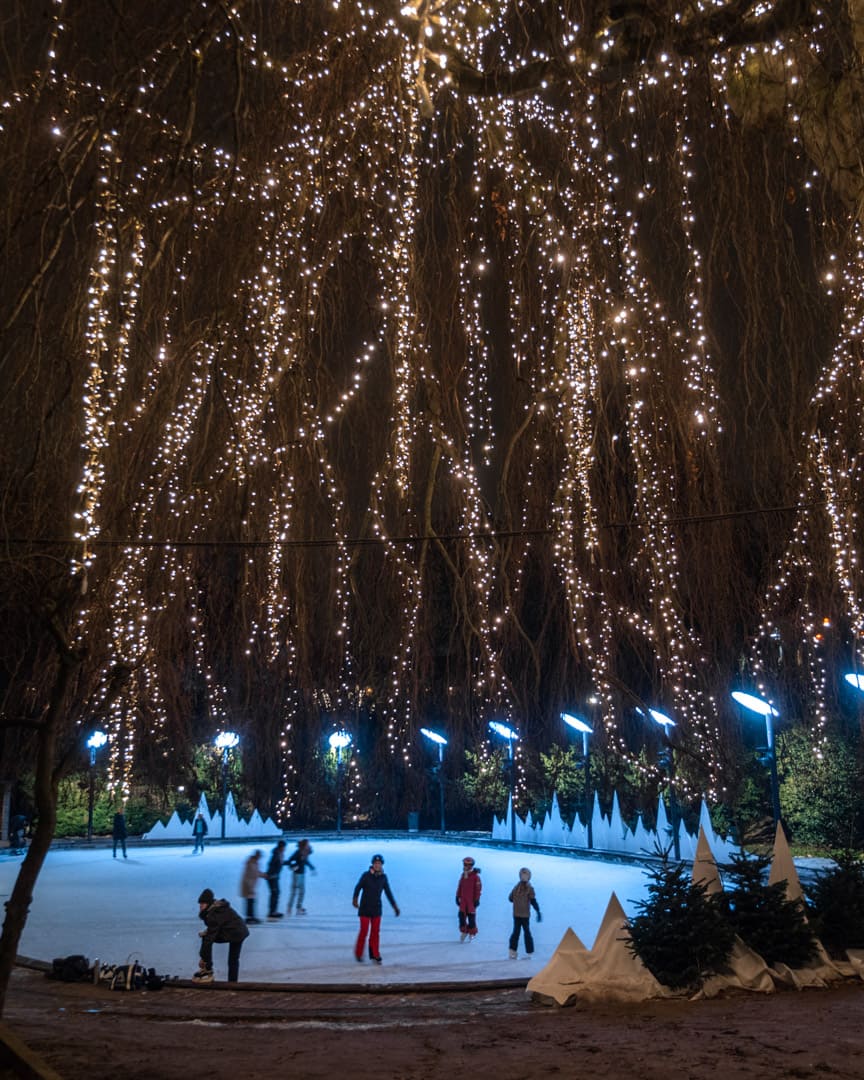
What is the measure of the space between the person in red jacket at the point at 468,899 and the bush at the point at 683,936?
10.7 ft

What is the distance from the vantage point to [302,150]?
7.03 meters

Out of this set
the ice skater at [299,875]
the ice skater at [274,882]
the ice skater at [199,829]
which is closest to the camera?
the ice skater at [274,882]

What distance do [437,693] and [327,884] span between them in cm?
1138

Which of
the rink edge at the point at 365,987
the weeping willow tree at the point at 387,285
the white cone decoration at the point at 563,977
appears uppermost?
the weeping willow tree at the point at 387,285

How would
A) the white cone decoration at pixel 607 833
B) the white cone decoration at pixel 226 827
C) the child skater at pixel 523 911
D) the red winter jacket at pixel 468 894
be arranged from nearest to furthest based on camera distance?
the child skater at pixel 523 911
the red winter jacket at pixel 468 894
the white cone decoration at pixel 607 833
the white cone decoration at pixel 226 827

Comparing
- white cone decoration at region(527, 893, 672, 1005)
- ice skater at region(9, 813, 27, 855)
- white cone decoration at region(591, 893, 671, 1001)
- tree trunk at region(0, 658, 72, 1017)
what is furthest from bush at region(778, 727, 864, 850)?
ice skater at region(9, 813, 27, 855)

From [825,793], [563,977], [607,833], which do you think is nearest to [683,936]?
[563,977]

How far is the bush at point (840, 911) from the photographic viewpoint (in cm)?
914

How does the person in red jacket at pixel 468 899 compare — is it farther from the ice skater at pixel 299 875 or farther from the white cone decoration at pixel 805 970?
the white cone decoration at pixel 805 970

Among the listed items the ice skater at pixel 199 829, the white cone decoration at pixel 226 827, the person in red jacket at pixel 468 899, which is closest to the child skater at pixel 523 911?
the person in red jacket at pixel 468 899

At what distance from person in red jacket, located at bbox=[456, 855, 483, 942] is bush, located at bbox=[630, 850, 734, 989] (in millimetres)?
3257

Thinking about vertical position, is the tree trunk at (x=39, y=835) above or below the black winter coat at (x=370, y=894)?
above

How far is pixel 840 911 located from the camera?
923cm

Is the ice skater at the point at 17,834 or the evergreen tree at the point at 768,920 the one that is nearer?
the evergreen tree at the point at 768,920
